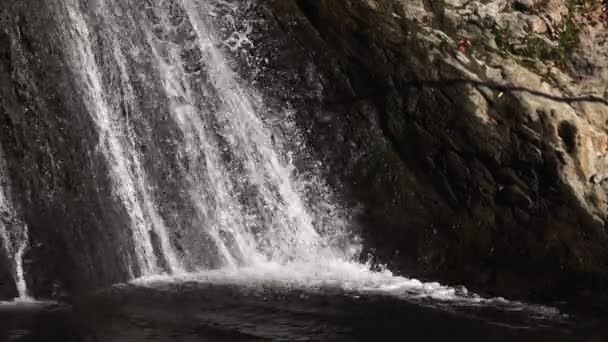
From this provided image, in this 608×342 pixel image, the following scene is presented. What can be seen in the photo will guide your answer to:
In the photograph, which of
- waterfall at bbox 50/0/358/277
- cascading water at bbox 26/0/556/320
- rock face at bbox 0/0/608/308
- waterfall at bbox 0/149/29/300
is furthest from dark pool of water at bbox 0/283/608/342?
waterfall at bbox 50/0/358/277

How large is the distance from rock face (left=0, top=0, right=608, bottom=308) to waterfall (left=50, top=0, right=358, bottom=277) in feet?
0.66

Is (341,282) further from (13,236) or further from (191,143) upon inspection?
(13,236)

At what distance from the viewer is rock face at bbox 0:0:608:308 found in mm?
7738

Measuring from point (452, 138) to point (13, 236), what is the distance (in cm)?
462

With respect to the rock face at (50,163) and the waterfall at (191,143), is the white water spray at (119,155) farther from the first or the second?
the rock face at (50,163)

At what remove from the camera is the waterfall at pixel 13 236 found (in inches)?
283

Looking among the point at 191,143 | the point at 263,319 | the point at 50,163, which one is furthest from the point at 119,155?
the point at 263,319

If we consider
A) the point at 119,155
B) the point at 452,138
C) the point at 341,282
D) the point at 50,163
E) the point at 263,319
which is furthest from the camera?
the point at 452,138

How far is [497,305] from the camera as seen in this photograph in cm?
770

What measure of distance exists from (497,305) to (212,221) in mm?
3137

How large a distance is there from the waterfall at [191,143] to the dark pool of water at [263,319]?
1000mm

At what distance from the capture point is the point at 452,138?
868 cm

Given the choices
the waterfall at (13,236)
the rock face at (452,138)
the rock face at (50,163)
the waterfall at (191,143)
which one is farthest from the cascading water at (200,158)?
the waterfall at (13,236)

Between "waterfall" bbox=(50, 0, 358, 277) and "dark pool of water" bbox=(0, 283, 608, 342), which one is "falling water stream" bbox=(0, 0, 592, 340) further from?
"dark pool of water" bbox=(0, 283, 608, 342)
